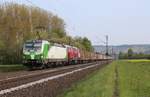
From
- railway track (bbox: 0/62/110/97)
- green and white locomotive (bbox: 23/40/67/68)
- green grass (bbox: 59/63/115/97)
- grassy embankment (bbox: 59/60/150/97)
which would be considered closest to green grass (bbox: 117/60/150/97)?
A: grassy embankment (bbox: 59/60/150/97)

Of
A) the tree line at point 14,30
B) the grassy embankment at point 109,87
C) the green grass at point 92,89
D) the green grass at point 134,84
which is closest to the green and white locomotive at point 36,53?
the green grass at point 134,84

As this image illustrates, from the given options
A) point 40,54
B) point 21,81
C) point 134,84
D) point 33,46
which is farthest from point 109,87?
point 33,46

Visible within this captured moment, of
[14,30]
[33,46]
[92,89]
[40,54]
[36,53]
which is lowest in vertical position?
[92,89]

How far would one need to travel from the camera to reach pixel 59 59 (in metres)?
58.9

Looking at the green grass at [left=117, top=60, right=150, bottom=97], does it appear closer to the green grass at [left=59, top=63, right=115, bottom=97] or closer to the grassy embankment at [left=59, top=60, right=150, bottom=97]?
the grassy embankment at [left=59, top=60, right=150, bottom=97]

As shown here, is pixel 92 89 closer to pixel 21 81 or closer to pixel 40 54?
pixel 21 81

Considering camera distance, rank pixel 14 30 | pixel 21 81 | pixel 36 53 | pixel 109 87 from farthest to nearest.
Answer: pixel 14 30
pixel 36 53
pixel 21 81
pixel 109 87

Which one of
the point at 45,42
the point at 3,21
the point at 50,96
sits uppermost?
the point at 3,21

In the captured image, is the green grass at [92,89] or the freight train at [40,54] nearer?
the green grass at [92,89]

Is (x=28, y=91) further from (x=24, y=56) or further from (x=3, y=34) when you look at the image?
(x=3, y=34)

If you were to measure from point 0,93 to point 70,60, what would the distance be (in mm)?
54000

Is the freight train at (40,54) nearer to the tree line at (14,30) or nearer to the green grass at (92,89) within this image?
the tree line at (14,30)

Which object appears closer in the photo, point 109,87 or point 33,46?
point 109,87

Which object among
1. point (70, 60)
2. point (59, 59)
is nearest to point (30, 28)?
point (70, 60)
